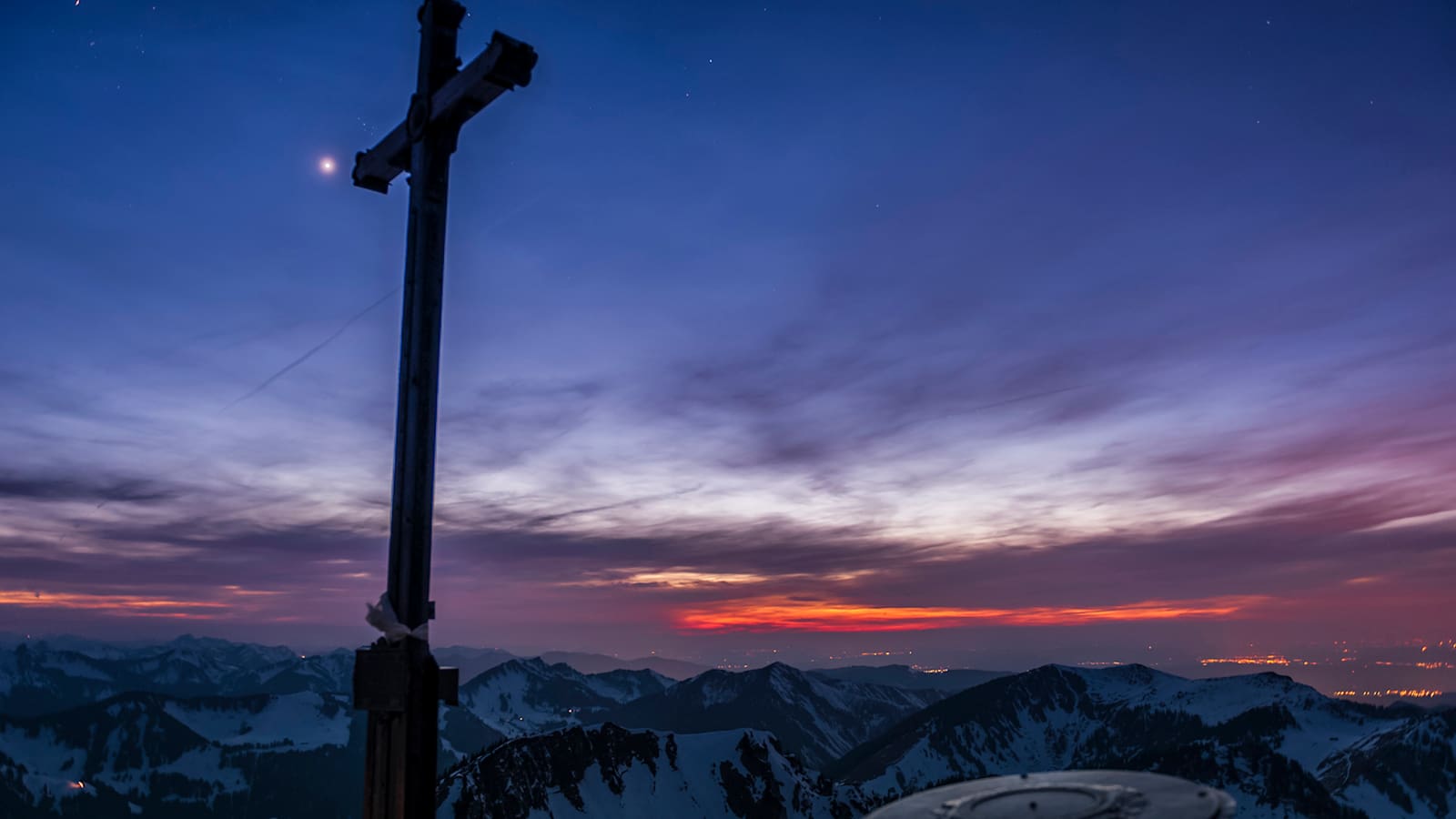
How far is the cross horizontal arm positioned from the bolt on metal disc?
6159mm

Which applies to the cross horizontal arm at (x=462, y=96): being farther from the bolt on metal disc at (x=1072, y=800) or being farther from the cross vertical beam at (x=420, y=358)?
the bolt on metal disc at (x=1072, y=800)

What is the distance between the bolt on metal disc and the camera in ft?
20.2

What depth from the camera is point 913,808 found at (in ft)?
23.4

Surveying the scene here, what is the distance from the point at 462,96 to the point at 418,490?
3269 mm

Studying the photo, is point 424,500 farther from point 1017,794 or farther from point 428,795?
point 1017,794

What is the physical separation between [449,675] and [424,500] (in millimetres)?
1451

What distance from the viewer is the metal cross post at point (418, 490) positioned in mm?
7473

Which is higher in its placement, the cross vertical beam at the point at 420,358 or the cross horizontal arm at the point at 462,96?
the cross horizontal arm at the point at 462,96

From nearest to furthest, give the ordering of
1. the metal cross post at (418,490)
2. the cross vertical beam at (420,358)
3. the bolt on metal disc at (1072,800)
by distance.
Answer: the bolt on metal disc at (1072,800)
the metal cross post at (418,490)
the cross vertical beam at (420,358)

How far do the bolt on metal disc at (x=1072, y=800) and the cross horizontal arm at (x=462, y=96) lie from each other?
20.2ft

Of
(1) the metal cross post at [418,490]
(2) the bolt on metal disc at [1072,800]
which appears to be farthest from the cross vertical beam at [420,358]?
(2) the bolt on metal disc at [1072,800]

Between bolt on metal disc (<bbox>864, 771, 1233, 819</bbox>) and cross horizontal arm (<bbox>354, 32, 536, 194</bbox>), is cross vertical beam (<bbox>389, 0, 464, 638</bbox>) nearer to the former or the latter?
cross horizontal arm (<bbox>354, 32, 536, 194</bbox>)

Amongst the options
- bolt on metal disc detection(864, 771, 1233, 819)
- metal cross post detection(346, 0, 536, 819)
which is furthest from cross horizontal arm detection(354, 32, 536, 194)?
bolt on metal disc detection(864, 771, 1233, 819)

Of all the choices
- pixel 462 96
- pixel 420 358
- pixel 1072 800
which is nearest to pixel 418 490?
pixel 420 358
